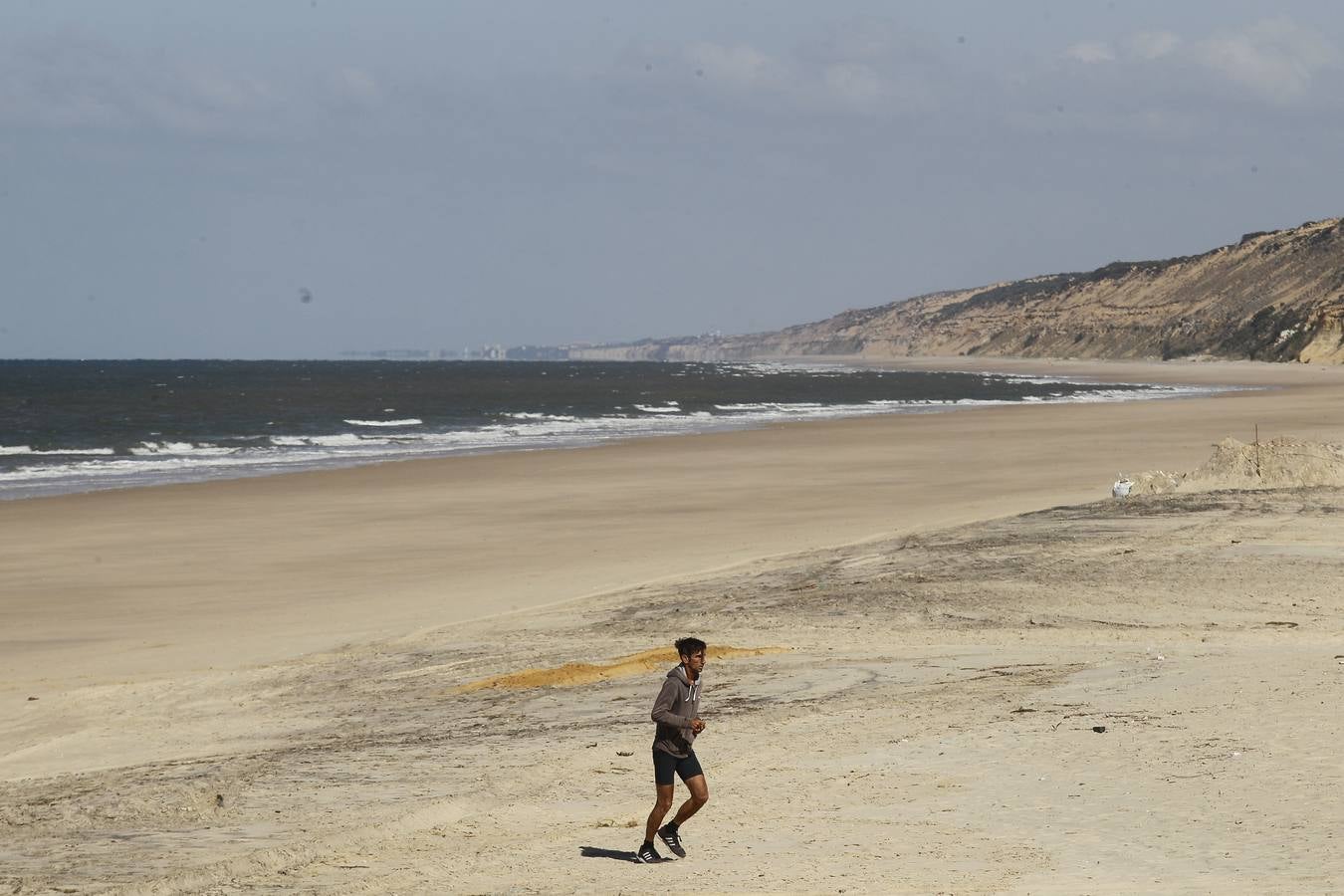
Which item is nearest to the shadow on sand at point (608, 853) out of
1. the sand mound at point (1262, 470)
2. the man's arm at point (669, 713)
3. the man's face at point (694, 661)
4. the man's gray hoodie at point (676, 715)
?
the man's gray hoodie at point (676, 715)

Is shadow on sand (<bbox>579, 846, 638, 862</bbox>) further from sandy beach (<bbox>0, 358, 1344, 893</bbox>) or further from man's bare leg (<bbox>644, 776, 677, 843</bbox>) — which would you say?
man's bare leg (<bbox>644, 776, 677, 843</bbox>)

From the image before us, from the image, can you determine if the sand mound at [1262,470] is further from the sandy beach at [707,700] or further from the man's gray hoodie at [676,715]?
the man's gray hoodie at [676,715]

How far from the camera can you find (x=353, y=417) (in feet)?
235

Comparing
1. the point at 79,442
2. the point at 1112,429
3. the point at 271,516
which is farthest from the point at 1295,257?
the point at 271,516

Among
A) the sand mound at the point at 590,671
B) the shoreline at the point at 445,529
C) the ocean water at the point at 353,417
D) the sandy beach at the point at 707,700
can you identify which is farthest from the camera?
the ocean water at the point at 353,417

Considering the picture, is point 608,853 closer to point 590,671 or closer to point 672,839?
point 672,839

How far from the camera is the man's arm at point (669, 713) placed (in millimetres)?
8188

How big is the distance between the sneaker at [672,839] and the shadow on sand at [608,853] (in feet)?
0.61

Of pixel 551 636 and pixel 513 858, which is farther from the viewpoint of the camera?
pixel 551 636

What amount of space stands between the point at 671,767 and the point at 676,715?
27 centimetres

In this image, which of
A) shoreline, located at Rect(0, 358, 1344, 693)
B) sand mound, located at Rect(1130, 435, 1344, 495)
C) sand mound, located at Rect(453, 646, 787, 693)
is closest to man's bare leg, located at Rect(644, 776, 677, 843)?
sand mound, located at Rect(453, 646, 787, 693)

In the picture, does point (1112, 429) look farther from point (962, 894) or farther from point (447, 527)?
point (962, 894)

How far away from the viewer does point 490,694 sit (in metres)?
12.5

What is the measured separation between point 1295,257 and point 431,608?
177 m
